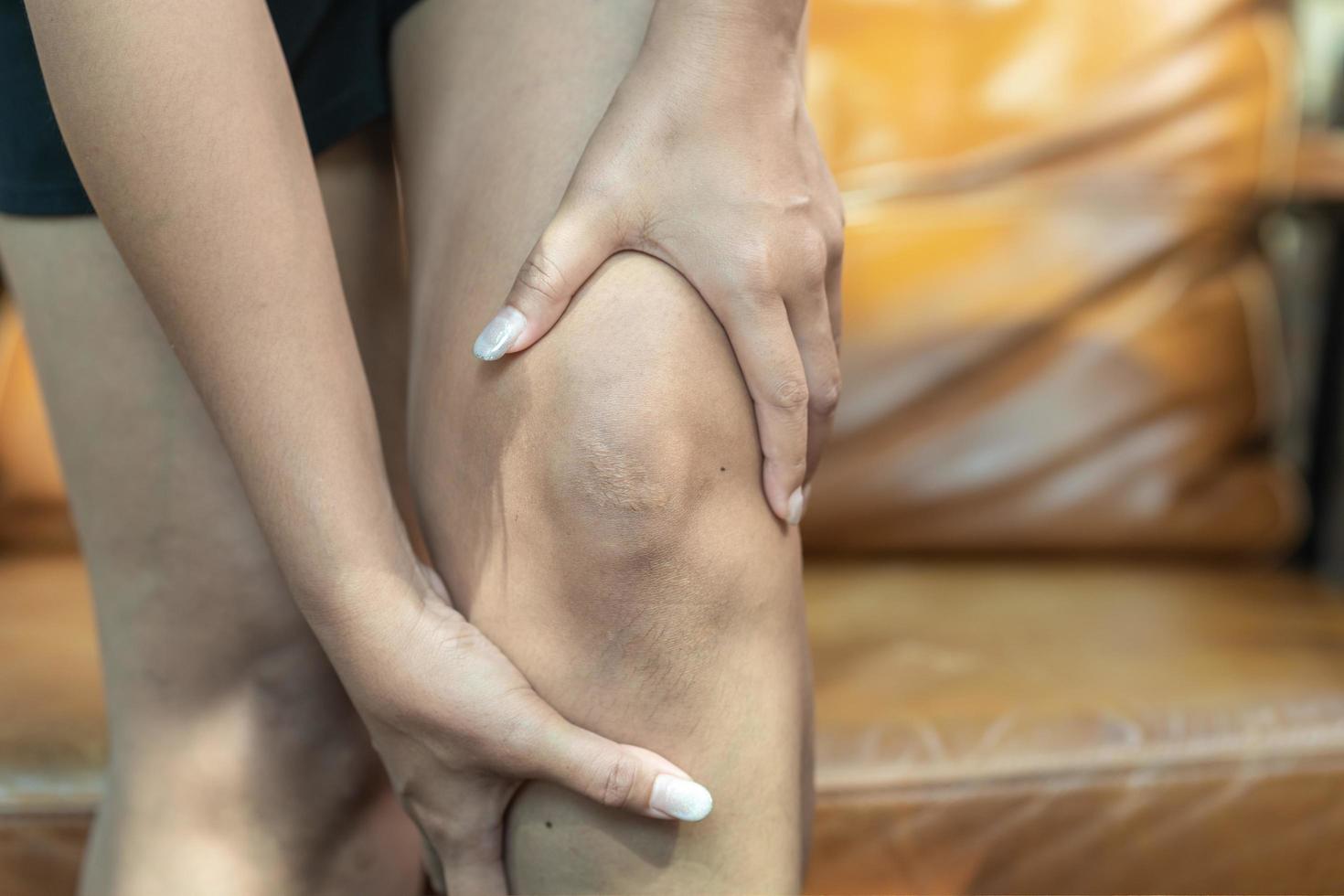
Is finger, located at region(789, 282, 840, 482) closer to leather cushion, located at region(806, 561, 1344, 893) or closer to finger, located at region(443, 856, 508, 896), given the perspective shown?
finger, located at region(443, 856, 508, 896)

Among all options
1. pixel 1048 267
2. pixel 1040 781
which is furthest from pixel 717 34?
pixel 1048 267

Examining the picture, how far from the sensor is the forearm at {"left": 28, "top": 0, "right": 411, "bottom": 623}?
464 mm

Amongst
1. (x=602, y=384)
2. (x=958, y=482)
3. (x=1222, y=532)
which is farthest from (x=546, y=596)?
(x=1222, y=532)

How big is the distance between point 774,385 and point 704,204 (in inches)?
3.2

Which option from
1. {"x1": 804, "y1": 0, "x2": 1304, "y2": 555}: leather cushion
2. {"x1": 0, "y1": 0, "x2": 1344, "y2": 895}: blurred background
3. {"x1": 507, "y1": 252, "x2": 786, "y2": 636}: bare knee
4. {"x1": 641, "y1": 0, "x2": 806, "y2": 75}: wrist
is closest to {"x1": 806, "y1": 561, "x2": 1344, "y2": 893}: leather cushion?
{"x1": 0, "y1": 0, "x2": 1344, "y2": 895}: blurred background

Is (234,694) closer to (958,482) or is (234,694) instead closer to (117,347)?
(117,347)

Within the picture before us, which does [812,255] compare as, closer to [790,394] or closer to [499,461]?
[790,394]

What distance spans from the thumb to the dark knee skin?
13 millimetres

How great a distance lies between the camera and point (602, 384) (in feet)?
1.59

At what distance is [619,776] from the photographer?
49 cm

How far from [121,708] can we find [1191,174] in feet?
3.96

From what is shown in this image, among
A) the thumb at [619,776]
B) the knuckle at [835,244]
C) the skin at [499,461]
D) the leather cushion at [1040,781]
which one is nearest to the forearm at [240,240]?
the skin at [499,461]

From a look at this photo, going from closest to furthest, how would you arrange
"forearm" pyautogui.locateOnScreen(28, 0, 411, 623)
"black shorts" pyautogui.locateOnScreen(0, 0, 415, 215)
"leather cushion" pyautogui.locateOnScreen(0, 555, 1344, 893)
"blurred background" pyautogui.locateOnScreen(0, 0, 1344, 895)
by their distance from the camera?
"forearm" pyautogui.locateOnScreen(28, 0, 411, 623)
"black shorts" pyautogui.locateOnScreen(0, 0, 415, 215)
"leather cushion" pyautogui.locateOnScreen(0, 555, 1344, 893)
"blurred background" pyautogui.locateOnScreen(0, 0, 1344, 895)

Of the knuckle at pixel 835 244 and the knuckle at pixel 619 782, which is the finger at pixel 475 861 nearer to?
the knuckle at pixel 619 782
